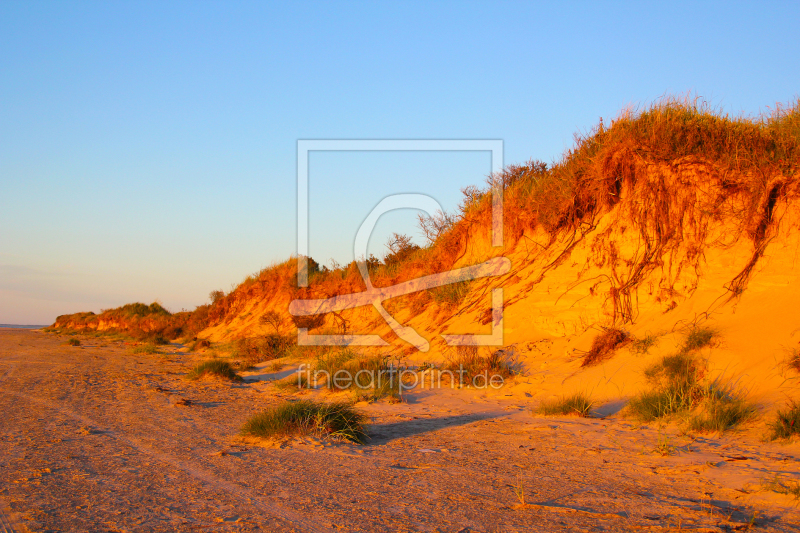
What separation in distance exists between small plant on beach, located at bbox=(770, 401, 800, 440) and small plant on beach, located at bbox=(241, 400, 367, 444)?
4.35 metres

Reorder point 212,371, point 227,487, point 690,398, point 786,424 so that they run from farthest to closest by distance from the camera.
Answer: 1. point 212,371
2. point 690,398
3. point 786,424
4. point 227,487

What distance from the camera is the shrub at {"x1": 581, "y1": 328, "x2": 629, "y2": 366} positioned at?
358 inches

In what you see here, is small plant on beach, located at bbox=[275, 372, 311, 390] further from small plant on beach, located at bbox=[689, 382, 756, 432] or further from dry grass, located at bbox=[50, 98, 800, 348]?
small plant on beach, located at bbox=[689, 382, 756, 432]

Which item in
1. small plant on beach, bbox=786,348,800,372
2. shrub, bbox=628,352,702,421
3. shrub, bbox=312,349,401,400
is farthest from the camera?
shrub, bbox=312,349,401,400

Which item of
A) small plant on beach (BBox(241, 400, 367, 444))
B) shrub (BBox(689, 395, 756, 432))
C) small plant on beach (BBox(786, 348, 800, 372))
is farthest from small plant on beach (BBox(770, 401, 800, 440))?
small plant on beach (BBox(241, 400, 367, 444))

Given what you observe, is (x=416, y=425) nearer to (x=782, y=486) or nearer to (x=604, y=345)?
(x=782, y=486)

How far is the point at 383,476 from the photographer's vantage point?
178 inches

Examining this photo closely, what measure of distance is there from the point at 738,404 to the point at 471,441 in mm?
3315

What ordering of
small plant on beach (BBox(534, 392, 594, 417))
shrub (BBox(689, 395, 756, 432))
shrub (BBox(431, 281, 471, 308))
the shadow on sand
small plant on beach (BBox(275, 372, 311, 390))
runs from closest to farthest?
shrub (BBox(689, 395, 756, 432)) → the shadow on sand → small plant on beach (BBox(534, 392, 594, 417)) → small plant on beach (BBox(275, 372, 311, 390)) → shrub (BBox(431, 281, 471, 308))

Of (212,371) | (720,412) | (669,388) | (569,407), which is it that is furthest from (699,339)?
(212,371)

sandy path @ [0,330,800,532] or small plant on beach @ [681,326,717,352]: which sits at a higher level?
small plant on beach @ [681,326,717,352]

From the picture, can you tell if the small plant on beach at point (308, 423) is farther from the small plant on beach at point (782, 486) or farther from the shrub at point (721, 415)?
the shrub at point (721, 415)

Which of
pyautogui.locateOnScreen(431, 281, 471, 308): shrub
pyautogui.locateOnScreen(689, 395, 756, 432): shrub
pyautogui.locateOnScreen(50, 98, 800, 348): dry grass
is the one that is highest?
pyautogui.locateOnScreen(50, 98, 800, 348): dry grass

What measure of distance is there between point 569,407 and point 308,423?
3.66 m
